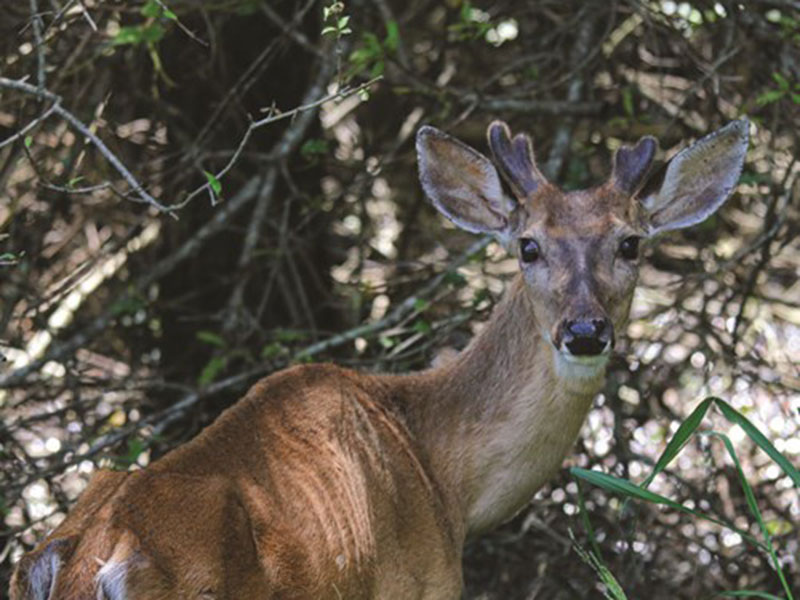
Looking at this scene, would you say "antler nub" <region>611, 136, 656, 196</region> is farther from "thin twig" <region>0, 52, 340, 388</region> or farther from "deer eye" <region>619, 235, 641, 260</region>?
"thin twig" <region>0, 52, 340, 388</region>

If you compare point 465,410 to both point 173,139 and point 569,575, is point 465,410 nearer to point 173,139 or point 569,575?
point 569,575

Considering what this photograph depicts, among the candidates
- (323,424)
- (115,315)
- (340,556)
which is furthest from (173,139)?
(340,556)

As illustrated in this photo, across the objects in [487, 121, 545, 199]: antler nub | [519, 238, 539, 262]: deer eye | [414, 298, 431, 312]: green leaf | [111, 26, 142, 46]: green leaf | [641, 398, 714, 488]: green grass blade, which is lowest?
[414, 298, 431, 312]: green leaf

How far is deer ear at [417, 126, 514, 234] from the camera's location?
5.88 metres

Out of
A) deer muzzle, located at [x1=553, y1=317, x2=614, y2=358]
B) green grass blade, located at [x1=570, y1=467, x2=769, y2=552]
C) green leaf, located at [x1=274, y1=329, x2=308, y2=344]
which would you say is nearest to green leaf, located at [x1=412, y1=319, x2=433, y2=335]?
green leaf, located at [x1=274, y1=329, x2=308, y2=344]

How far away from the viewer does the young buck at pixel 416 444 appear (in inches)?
165

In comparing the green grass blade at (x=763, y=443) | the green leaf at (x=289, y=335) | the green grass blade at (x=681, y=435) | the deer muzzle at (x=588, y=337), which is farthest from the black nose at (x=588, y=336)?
the green leaf at (x=289, y=335)

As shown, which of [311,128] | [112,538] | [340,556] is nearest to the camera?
[112,538]

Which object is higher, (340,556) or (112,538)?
(112,538)

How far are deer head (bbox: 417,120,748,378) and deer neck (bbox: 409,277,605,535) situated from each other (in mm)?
97

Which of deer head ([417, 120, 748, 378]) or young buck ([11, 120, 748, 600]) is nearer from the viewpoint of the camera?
young buck ([11, 120, 748, 600])

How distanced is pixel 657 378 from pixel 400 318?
1446 millimetres

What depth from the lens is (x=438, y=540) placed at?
17.2 feet

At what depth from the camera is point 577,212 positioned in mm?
5543
